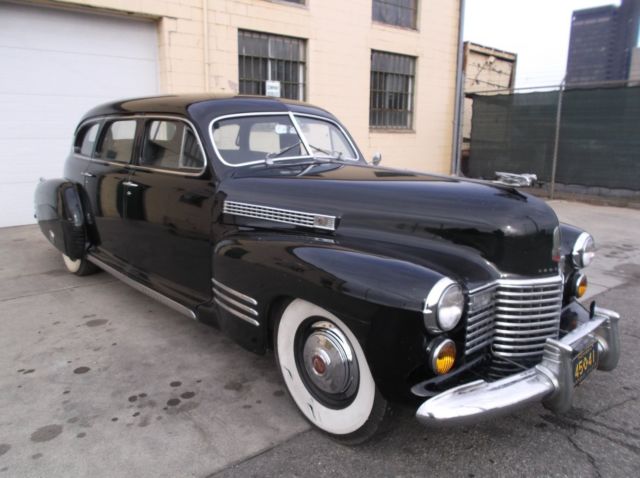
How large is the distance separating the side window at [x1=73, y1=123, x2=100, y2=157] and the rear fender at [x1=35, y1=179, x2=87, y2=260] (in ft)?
1.16

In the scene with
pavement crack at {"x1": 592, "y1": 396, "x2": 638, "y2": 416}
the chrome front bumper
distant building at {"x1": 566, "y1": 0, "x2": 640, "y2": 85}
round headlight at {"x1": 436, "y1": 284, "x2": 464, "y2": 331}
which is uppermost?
distant building at {"x1": 566, "y1": 0, "x2": 640, "y2": 85}

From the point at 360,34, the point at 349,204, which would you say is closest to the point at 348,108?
the point at 360,34

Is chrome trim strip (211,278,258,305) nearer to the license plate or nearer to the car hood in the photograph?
the car hood

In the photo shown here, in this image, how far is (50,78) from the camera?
711cm

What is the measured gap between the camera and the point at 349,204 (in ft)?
8.64

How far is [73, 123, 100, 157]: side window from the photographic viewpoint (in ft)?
15.2

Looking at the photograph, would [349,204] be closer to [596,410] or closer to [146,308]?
[596,410]

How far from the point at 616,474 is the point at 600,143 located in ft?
30.7

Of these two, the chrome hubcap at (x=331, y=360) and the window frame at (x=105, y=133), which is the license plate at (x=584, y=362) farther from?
the window frame at (x=105, y=133)

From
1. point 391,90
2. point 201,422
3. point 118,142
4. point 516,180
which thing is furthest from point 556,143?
point 201,422

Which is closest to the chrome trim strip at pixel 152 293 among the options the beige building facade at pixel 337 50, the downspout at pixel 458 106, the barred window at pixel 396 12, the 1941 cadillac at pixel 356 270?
the 1941 cadillac at pixel 356 270

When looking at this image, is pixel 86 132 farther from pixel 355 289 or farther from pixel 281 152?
pixel 355 289

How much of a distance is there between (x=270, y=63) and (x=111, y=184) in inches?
220

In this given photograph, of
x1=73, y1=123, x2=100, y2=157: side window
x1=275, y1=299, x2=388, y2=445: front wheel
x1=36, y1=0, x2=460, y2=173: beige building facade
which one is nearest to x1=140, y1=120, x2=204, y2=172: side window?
x1=73, y1=123, x2=100, y2=157: side window
